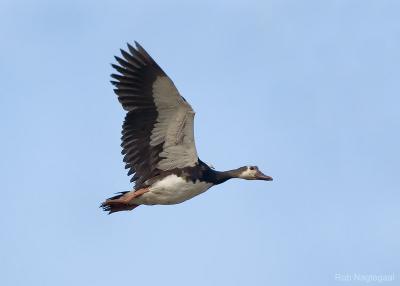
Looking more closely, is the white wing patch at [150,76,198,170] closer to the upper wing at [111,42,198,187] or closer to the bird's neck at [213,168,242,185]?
the upper wing at [111,42,198,187]

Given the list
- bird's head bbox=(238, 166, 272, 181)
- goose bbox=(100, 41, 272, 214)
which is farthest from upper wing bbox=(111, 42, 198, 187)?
bird's head bbox=(238, 166, 272, 181)

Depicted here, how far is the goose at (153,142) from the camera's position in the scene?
30.2 meters

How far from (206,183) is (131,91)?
2.21m

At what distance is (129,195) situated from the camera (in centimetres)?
3067

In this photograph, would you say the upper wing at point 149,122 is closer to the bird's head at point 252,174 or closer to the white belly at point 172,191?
the white belly at point 172,191

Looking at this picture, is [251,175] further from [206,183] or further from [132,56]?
[132,56]

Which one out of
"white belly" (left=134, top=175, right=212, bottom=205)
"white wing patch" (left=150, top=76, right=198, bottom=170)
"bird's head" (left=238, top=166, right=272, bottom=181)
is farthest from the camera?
"bird's head" (left=238, top=166, right=272, bottom=181)

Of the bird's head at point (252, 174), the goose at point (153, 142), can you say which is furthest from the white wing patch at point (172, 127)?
the bird's head at point (252, 174)

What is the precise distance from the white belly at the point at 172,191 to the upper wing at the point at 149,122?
27 centimetres

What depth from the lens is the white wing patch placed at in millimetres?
29906

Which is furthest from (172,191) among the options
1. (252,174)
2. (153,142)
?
(252,174)

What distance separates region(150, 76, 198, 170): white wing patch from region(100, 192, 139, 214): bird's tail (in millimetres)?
977

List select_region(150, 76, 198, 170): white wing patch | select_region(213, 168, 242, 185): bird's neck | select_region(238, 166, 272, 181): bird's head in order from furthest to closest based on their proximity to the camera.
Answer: select_region(238, 166, 272, 181): bird's head, select_region(213, 168, 242, 185): bird's neck, select_region(150, 76, 198, 170): white wing patch

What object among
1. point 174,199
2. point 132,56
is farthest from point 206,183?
point 132,56
